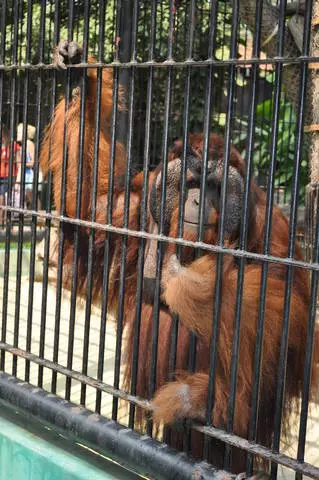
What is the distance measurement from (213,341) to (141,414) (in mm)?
1075

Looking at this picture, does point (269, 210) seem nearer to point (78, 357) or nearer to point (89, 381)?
point (89, 381)

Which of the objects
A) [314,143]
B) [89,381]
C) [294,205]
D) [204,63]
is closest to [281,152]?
→ [314,143]

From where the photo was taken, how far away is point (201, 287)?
2334 millimetres

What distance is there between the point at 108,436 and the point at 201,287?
72 centimetres

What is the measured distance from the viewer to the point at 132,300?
3256mm

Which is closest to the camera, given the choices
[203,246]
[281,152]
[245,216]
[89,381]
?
[245,216]

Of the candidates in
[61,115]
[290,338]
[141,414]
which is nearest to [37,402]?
[141,414]

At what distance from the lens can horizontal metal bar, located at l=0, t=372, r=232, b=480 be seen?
2334 millimetres

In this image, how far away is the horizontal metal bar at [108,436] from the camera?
2334 millimetres

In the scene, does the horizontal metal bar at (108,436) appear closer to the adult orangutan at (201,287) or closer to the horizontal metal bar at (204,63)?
the adult orangutan at (201,287)

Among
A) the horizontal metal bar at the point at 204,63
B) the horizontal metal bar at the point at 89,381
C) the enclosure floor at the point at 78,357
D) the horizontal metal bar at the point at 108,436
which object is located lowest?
the enclosure floor at the point at 78,357

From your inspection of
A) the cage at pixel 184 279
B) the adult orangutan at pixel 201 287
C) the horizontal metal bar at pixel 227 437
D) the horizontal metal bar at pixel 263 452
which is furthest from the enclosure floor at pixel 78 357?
the horizontal metal bar at pixel 263 452

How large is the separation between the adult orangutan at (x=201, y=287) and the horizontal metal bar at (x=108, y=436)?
127 mm

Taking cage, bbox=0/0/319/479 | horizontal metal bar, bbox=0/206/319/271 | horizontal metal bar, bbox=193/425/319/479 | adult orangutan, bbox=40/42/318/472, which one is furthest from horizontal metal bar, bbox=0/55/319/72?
horizontal metal bar, bbox=193/425/319/479
